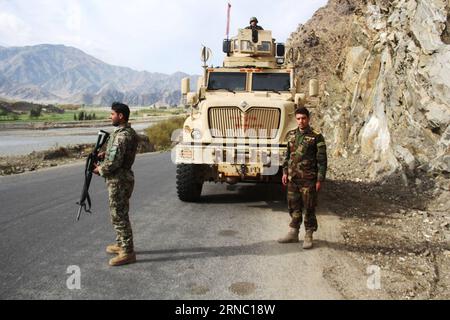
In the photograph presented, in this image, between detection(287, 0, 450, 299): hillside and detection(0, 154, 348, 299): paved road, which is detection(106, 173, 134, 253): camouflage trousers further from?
detection(287, 0, 450, 299): hillside

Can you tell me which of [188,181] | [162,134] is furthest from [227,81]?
[162,134]

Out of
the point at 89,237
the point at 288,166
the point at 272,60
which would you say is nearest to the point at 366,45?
the point at 272,60

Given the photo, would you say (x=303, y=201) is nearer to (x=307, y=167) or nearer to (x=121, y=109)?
(x=307, y=167)

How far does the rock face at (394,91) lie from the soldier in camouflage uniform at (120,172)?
6.35m

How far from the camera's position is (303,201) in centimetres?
552

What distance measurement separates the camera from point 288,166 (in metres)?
5.66

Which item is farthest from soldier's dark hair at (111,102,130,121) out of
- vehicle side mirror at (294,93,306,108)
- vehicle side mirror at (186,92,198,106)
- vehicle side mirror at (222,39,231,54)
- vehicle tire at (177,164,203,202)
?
vehicle side mirror at (222,39,231,54)

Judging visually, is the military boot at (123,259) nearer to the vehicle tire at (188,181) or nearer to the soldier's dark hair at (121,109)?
the soldier's dark hair at (121,109)

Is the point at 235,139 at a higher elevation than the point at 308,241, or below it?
higher

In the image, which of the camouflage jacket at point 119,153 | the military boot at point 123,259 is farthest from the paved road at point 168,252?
the camouflage jacket at point 119,153

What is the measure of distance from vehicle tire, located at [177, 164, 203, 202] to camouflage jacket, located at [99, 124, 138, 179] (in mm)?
2931

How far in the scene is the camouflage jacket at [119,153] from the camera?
4.72 meters

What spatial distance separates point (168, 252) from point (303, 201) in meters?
1.78

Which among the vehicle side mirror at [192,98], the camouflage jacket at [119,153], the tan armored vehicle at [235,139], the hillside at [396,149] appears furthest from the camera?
the vehicle side mirror at [192,98]
